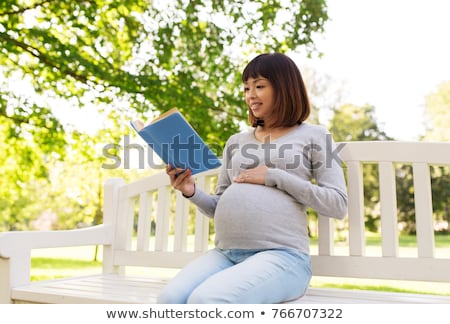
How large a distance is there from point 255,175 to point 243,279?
19.4 inches

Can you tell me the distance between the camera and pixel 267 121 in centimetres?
221

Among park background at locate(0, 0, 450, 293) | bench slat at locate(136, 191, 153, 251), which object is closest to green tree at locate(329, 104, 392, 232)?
park background at locate(0, 0, 450, 293)

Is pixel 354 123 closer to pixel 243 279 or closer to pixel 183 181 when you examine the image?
pixel 183 181

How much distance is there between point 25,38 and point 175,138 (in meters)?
4.36

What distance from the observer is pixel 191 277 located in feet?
5.89

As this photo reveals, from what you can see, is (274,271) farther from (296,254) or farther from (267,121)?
(267,121)

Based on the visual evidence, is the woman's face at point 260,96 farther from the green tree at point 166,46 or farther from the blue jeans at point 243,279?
the green tree at point 166,46

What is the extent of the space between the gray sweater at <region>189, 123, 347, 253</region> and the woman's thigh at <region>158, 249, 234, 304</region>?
0.07 meters

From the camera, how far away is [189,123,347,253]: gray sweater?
1.90 meters

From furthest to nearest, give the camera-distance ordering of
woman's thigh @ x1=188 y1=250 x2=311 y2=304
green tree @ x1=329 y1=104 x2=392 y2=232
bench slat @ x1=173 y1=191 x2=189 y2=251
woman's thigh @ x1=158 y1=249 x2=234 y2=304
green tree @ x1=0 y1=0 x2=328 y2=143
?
1. green tree @ x1=329 y1=104 x2=392 y2=232
2. green tree @ x1=0 y1=0 x2=328 y2=143
3. bench slat @ x1=173 y1=191 x2=189 y2=251
4. woman's thigh @ x1=158 y1=249 x2=234 y2=304
5. woman's thigh @ x1=188 y1=250 x2=311 y2=304

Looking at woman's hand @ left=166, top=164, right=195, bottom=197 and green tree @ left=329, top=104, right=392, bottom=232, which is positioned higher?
green tree @ left=329, top=104, right=392, bottom=232

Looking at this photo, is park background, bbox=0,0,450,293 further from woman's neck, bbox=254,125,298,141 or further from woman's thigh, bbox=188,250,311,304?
woman's thigh, bbox=188,250,311,304

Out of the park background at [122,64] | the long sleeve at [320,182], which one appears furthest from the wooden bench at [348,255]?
the park background at [122,64]


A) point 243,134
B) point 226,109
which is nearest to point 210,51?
point 226,109
